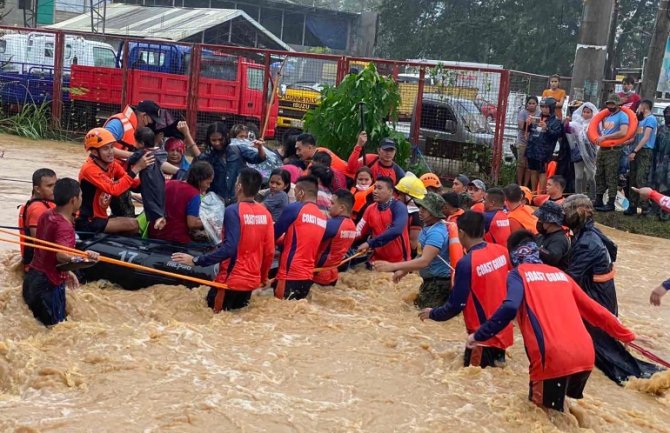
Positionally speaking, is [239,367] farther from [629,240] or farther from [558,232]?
[629,240]

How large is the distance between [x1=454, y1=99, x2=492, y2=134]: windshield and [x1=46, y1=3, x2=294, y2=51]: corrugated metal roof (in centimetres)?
2162

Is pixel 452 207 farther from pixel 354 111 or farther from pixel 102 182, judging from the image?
pixel 354 111

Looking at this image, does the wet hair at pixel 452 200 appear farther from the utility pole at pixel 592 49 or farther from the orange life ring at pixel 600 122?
the utility pole at pixel 592 49

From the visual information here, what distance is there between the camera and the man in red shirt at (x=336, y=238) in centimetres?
908

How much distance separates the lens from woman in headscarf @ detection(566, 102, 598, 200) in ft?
50.2

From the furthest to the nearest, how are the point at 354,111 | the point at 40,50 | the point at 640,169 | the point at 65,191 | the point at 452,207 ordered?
the point at 40,50
the point at 640,169
the point at 354,111
the point at 452,207
the point at 65,191

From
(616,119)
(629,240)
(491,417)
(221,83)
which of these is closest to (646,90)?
(616,119)

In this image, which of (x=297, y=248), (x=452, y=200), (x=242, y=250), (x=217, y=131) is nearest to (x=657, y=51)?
(x=452, y=200)

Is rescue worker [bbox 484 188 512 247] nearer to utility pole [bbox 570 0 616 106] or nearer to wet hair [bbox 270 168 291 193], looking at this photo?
wet hair [bbox 270 168 291 193]

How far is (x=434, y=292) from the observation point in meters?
8.78

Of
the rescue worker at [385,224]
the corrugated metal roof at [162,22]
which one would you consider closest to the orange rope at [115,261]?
the rescue worker at [385,224]

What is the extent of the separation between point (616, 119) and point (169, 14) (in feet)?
98.1

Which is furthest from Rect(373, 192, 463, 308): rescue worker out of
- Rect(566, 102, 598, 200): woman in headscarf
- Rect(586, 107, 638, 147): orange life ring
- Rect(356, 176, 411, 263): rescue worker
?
Rect(566, 102, 598, 200): woman in headscarf

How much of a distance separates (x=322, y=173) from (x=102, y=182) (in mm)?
2673
